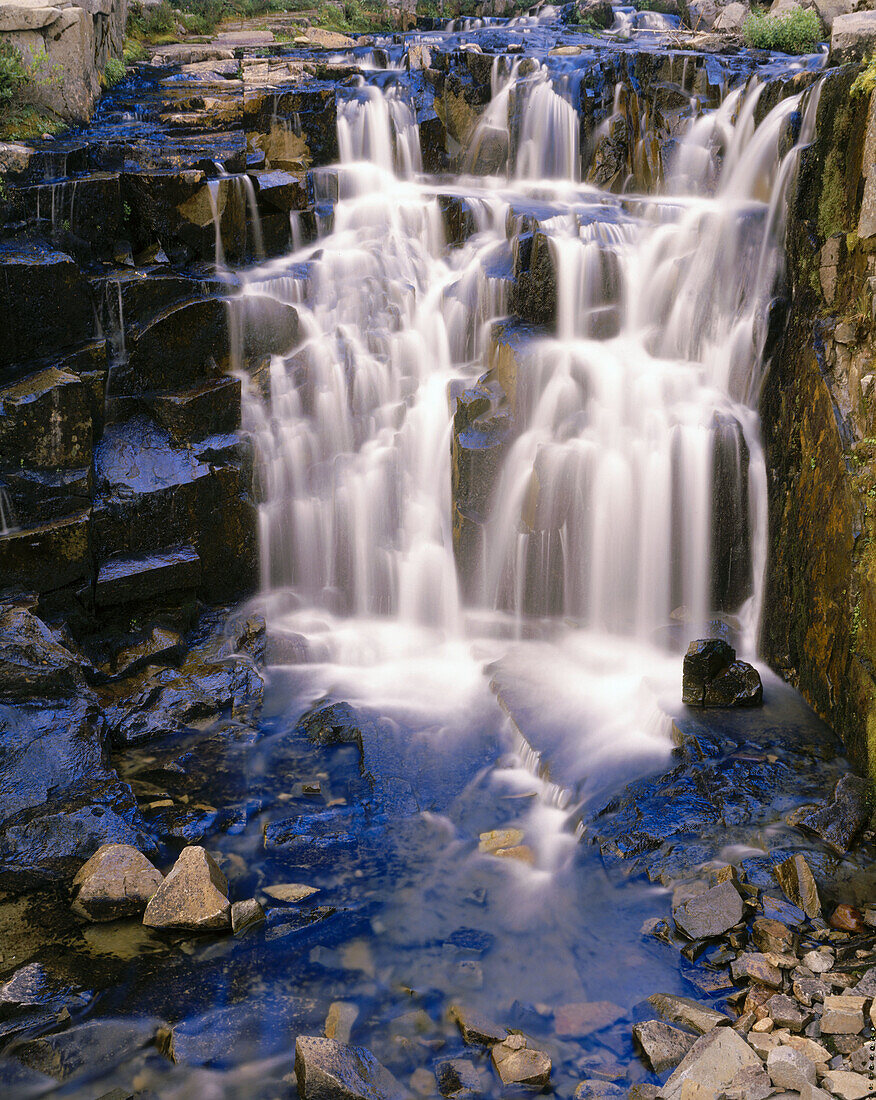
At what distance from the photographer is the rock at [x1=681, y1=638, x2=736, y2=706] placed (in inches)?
306

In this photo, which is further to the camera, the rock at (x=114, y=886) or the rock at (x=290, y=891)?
the rock at (x=290, y=891)

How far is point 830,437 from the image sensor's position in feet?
24.0

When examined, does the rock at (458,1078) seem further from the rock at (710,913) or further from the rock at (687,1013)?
the rock at (710,913)

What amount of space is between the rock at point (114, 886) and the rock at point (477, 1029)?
2167 mm

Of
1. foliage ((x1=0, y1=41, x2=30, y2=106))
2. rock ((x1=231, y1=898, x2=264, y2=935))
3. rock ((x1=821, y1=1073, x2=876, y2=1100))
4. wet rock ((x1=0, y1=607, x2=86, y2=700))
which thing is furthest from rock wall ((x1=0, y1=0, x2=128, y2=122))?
rock ((x1=821, y1=1073, x2=876, y2=1100))

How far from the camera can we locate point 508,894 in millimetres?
6066

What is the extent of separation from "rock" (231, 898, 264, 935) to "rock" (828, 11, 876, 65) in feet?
33.9

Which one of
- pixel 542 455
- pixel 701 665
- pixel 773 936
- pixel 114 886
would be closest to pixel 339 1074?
pixel 114 886

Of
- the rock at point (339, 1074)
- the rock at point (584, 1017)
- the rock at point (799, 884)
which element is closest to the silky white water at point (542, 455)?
the rock at point (799, 884)

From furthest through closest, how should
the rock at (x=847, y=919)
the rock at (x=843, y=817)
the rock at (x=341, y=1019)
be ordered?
the rock at (x=843, y=817)
the rock at (x=847, y=919)
the rock at (x=341, y=1019)

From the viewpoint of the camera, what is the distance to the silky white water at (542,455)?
8.73m

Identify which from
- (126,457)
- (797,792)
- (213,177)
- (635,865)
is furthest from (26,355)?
(797,792)

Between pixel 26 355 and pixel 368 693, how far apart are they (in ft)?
16.7

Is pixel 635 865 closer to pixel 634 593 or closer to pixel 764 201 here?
pixel 634 593
